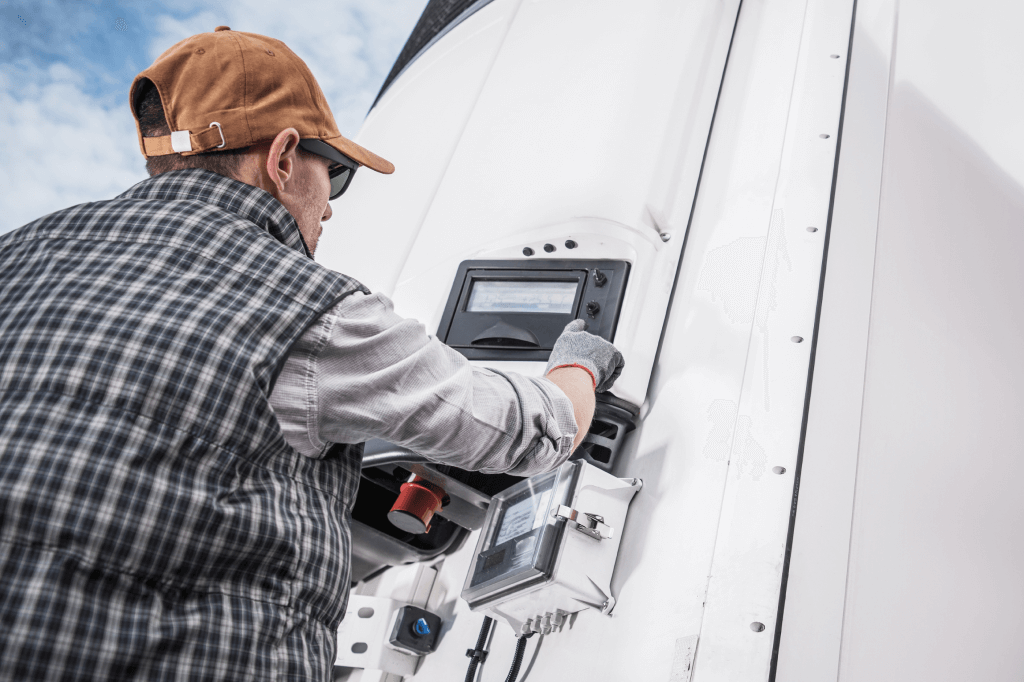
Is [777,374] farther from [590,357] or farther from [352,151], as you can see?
[352,151]

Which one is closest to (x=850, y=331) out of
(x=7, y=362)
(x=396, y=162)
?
(x=7, y=362)

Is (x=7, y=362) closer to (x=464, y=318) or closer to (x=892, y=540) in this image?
(x=464, y=318)

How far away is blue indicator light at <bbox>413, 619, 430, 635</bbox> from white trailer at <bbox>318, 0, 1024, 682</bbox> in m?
0.03

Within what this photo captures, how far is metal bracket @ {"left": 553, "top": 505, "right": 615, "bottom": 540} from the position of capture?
3.06ft

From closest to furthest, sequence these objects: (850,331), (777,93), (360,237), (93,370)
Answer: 1. (93,370)
2. (850,331)
3. (777,93)
4. (360,237)

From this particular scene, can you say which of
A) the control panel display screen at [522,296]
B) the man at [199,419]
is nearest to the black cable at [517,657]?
the man at [199,419]

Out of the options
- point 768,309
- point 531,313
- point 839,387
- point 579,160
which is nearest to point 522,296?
point 531,313

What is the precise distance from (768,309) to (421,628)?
62 centimetres

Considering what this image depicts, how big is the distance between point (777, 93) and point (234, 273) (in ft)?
3.07

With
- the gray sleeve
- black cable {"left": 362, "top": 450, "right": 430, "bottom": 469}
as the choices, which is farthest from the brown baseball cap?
black cable {"left": 362, "top": 450, "right": 430, "bottom": 469}

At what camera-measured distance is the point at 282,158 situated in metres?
0.92

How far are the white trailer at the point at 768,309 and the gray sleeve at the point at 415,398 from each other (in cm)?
26

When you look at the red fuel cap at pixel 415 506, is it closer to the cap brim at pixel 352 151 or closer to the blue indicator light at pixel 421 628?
the blue indicator light at pixel 421 628

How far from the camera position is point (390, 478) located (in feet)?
3.56
